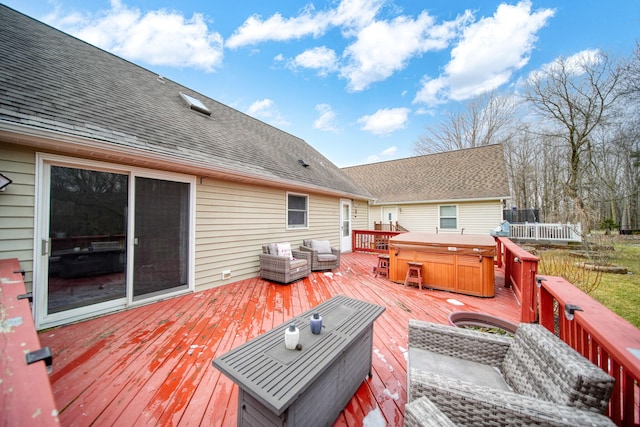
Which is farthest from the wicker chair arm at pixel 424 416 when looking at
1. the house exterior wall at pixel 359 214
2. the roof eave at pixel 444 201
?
the roof eave at pixel 444 201

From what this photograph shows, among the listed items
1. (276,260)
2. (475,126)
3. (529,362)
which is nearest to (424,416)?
(529,362)

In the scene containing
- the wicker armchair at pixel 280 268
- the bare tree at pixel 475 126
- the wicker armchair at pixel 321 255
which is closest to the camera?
the wicker armchair at pixel 280 268

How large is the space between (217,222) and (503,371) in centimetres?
478

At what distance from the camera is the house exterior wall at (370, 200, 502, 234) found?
33.9ft

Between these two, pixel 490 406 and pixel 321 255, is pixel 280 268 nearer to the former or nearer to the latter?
pixel 321 255

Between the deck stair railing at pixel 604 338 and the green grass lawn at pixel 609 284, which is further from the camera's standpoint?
the green grass lawn at pixel 609 284

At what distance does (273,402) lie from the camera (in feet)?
3.81

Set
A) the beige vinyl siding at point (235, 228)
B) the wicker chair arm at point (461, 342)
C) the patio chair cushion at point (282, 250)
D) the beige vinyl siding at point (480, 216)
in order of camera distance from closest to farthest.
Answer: the wicker chair arm at point (461, 342), the beige vinyl siding at point (235, 228), the patio chair cushion at point (282, 250), the beige vinyl siding at point (480, 216)

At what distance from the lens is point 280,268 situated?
5031mm

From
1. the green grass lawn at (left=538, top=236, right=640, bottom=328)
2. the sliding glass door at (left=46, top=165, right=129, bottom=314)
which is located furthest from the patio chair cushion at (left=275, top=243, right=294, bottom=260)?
the green grass lawn at (left=538, top=236, right=640, bottom=328)

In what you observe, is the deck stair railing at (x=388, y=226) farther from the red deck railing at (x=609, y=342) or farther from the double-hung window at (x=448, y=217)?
the red deck railing at (x=609, y=342)

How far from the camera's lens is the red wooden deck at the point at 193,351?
71.6 inches

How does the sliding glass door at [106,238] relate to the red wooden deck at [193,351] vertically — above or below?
above

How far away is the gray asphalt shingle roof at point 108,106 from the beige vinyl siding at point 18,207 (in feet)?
1.80
